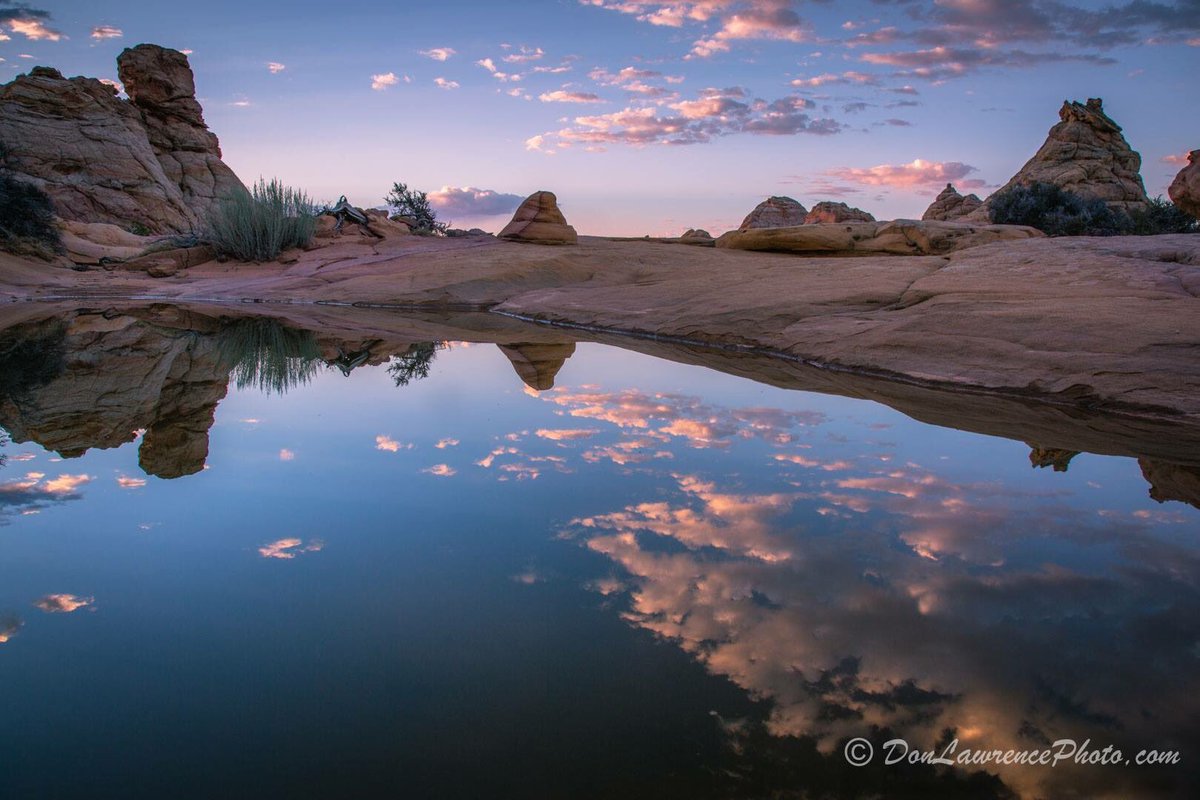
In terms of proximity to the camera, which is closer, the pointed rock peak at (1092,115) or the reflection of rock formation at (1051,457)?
the reflection of rock formation at (1051,457)

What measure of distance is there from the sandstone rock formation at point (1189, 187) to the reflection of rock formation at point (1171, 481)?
30.3 ft

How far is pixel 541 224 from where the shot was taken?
1900 centimetres

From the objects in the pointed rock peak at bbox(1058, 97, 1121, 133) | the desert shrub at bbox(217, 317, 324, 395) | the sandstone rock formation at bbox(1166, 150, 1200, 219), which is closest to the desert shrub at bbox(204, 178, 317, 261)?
the desert shrub at bbox(217, 317, 324, 395)

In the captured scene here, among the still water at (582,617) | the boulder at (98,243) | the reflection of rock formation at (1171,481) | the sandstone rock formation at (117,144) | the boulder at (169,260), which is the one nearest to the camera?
the still water at (582,617)

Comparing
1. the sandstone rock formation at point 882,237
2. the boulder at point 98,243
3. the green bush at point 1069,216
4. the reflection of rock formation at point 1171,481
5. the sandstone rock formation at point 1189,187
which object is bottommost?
the reflection of rock formation at point 1171,481

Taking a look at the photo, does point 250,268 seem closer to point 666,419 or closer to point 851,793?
point 666,419

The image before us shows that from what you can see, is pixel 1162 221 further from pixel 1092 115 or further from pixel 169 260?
pixel 169 260

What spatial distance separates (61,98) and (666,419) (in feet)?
99.2

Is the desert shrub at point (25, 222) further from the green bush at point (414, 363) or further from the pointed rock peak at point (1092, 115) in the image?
the pointed rock peak at point (1092, 115)

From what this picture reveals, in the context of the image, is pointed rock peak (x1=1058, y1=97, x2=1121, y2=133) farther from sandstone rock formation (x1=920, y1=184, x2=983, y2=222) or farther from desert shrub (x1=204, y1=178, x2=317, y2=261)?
desert shrub (x1=204, y1=178, x2=317, y2=261)

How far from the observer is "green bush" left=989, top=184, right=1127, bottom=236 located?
1858cm

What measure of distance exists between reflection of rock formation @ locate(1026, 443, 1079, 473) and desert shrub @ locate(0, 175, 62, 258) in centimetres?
1835

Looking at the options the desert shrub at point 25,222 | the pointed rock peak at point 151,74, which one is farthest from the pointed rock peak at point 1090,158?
the pointed rock peak at point 151,74

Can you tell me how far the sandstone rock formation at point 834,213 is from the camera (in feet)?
117
